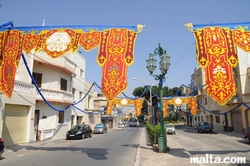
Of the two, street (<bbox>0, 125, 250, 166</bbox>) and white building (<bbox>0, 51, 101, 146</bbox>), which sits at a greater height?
white building (<bbox>0, 51, 101, 146</bbox>)

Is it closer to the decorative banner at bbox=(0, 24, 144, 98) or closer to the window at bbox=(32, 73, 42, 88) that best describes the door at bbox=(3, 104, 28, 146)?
the window at bbox=(32, 73, 42, 88)

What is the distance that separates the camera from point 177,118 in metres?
72.9

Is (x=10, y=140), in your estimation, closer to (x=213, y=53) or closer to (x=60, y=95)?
(x=60, y=95)

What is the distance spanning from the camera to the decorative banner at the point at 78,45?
8.79 m

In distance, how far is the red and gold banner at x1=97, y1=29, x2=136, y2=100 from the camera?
8523 mm

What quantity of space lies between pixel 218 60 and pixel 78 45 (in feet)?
21.2

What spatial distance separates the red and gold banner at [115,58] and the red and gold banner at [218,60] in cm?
316

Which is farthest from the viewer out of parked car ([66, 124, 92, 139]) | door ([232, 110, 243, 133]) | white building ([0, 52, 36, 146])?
door ([232, 110, 243, 133])

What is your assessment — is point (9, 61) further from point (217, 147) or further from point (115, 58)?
point (217, 147)

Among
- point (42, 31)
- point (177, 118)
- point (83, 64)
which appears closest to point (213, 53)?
point (42, 31)

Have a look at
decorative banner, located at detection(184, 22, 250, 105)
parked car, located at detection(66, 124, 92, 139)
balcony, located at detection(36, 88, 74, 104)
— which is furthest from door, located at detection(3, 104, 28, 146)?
decorative banner, located at detection(184, 22, 250, 105)

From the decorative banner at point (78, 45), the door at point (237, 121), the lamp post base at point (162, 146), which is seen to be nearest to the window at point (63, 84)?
the decorative banner at point (78, 45)

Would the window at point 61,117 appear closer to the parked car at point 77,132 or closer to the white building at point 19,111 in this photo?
the parked car at point 77,132

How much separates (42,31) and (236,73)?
81.0ft
